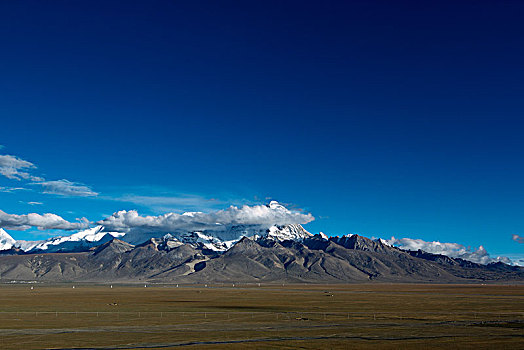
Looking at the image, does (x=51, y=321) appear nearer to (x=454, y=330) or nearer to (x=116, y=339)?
(x=116, y=339)

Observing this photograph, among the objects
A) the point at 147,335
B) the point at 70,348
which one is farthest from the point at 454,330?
the point at 70,348

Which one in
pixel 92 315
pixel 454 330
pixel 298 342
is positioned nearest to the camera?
pixel 298 342

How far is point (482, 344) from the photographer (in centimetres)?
6050

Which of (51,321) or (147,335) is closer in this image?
(147,335)

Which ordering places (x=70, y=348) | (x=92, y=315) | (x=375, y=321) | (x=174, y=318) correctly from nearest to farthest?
(x=70, y=348) < (x=375, y=321) < (x=174, y=318) < (x=92, y=315)

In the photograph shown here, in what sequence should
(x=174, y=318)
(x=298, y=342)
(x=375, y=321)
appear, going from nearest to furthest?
1. (x=298, y=342)
2. (x=375, y=321)
3. (x=174, y=318)

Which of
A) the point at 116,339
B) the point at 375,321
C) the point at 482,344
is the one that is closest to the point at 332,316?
the point at 375,321

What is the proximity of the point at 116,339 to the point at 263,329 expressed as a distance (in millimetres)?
23294

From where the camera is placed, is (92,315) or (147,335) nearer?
(147,335)

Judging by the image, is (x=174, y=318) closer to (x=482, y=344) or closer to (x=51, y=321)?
(x=51, y=321)

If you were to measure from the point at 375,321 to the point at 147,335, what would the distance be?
41.9 meters

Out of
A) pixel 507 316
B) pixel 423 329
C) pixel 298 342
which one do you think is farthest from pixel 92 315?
pixel 507 316

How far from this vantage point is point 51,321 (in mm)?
89500

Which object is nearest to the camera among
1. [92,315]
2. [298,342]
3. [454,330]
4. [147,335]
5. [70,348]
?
[70,348]
